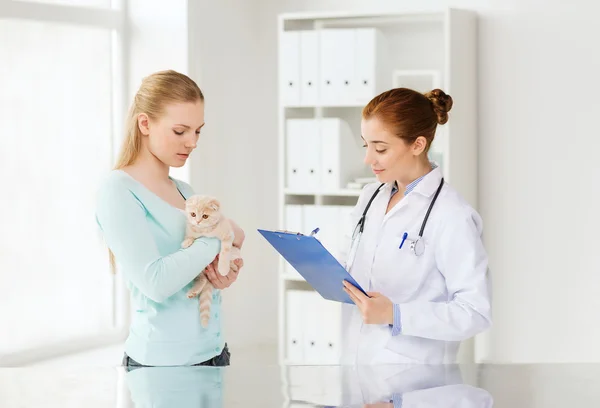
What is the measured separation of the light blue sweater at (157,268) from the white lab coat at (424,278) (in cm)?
38

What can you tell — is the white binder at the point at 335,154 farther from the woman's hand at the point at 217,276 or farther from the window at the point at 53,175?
the woman's hand at the point at 217,276

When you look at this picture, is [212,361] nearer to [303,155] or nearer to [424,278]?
[424,278]

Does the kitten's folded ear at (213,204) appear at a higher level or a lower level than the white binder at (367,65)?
lower

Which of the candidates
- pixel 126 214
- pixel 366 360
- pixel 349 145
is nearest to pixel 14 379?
pixel 126 214

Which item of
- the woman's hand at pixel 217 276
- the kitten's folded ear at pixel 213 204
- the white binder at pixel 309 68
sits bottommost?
the woman's hand at pixel 217 276

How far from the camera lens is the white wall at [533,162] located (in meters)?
3.92

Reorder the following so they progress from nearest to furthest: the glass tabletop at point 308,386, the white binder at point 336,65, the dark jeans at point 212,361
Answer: the glass tabletop at point 308,386 → the dark jeans at point 212,361 → the white binder at point 336,65

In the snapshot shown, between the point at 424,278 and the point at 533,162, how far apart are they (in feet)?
6.90

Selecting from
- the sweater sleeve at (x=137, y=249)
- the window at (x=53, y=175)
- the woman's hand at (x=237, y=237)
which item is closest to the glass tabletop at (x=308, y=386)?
the sweater sleeve at (x=137, y=249)

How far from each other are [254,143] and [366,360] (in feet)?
8.84

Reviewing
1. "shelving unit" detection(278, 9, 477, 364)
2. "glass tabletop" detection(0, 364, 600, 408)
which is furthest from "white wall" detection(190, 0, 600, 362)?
"glass tabletop" detection(0, 364, 600, 408)

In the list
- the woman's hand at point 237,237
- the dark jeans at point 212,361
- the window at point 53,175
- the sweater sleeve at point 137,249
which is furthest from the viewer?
the window at point 53,175

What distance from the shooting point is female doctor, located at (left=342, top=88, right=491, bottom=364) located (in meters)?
2.03

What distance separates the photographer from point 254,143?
4.71 meters
